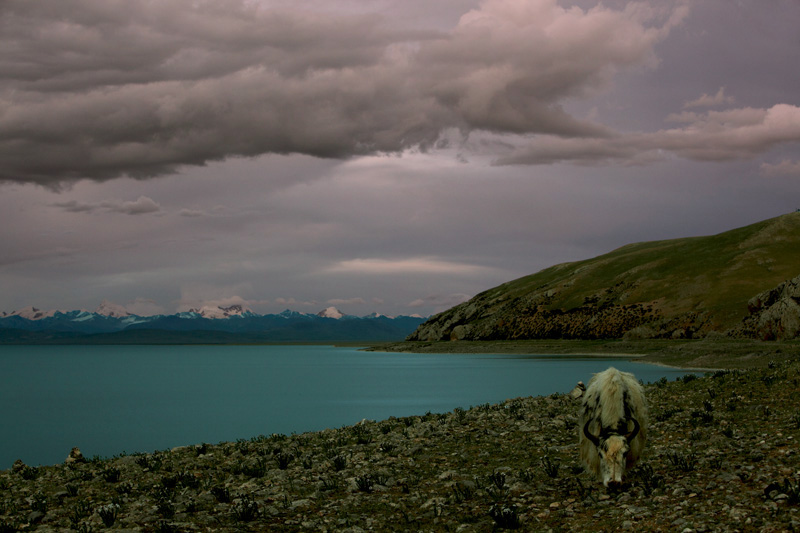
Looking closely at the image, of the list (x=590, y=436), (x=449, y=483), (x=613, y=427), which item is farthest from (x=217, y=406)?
(x=613, y=427)

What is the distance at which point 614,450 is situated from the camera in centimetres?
1466

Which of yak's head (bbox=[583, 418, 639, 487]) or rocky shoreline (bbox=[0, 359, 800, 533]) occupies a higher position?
yak's head (bbox=[583, 418, 639, 487])

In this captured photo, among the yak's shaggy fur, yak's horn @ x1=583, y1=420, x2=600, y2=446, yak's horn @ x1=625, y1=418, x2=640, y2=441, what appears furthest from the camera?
yak's horn @ x1=583, y1=420, x2=600, y2=446

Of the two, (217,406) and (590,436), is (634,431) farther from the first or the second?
(217,406)

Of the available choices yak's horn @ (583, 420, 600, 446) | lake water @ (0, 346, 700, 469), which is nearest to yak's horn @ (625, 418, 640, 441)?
yak's horn @ (583, 420, 600, 446)

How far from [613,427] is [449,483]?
466 centimetres

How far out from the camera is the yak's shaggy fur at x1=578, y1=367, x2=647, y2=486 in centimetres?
1466

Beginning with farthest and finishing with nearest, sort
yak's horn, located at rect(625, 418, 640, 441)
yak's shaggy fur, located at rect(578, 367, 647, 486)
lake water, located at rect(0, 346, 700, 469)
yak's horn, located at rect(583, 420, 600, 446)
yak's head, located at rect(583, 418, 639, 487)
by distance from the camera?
lake water, located at rect(0, 346, 700, 469) < yak's horn, located at rect(583, 420, 600, 446) < yak's horn, located at rect(625, 418, 640, 441) < yak's shaggy fur, located at rect(578, 367, 647, 486) < yak's head, located at rect(583, 418, 639, 487)

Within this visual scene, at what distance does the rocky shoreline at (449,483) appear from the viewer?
1330 centimetres

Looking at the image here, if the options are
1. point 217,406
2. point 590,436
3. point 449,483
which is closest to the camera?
point 590,436

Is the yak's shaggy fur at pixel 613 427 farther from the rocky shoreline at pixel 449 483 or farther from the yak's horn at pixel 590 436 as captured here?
the rocky shoreline at pixel 449 483

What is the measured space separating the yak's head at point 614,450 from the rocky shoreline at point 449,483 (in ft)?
1.45

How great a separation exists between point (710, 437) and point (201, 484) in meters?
15.5

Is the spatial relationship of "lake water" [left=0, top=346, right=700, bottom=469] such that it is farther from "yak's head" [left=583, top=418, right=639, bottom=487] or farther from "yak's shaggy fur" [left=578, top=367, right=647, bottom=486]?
"yak's head" [left=583, top=418, right=639, bottom=487]
